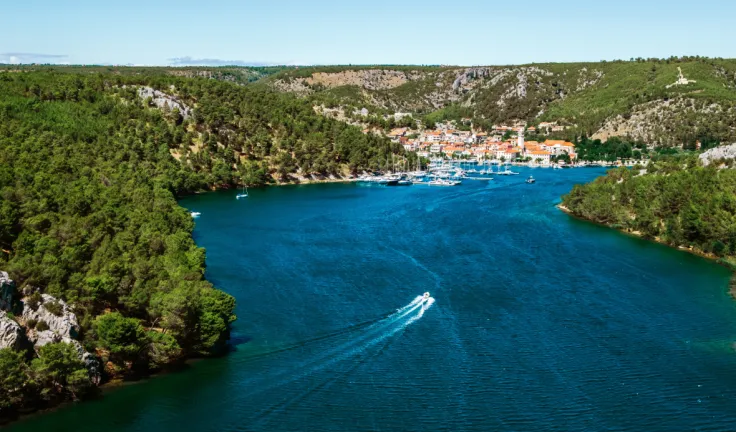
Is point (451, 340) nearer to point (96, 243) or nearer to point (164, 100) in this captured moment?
point (96, 243)

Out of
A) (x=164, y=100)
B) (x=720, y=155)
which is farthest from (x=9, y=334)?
(x=164, y=100)

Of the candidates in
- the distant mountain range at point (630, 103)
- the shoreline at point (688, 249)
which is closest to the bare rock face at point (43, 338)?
the shoreline at point (688, 249)

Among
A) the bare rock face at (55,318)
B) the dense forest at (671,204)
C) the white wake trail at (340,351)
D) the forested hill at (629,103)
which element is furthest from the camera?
the forested hill at (629,103)

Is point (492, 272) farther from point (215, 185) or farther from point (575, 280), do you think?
point (215, 185)

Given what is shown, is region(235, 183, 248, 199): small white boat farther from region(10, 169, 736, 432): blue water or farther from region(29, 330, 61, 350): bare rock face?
region(29, 330, 61, 350): bare rock face

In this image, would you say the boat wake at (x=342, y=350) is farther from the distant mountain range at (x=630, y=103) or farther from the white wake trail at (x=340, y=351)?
the distant mountain range at (x=630, y=103)

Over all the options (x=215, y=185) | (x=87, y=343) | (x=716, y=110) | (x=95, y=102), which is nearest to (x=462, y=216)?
(x=215, y=185)
